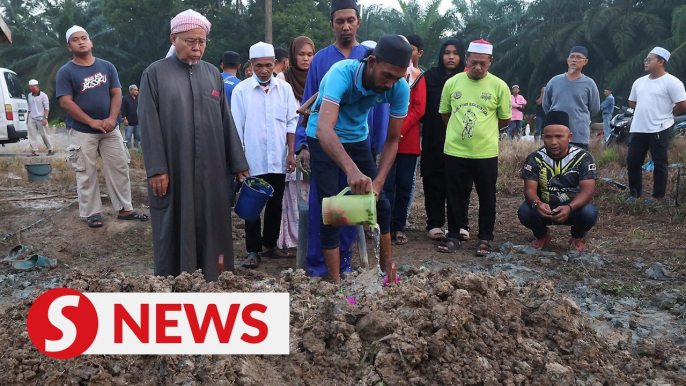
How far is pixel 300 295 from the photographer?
3.00 m

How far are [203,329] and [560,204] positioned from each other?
335 centimetres

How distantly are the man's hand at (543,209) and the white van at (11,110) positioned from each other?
10732 millimetres

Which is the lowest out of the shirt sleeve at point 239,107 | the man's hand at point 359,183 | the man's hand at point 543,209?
the man's hand at point 543,209

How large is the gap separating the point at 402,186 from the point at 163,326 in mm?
3097

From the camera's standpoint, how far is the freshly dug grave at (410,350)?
7.80 ft

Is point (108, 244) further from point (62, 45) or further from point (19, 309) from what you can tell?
point (62, 45)

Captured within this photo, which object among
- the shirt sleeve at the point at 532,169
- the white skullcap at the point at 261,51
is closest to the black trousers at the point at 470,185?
the shirt sleeve at the point at 532,169

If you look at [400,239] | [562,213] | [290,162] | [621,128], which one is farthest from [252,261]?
[621,128]

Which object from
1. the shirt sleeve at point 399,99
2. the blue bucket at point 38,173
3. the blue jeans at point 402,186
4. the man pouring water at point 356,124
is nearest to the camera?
the man pouring water at point 356,124

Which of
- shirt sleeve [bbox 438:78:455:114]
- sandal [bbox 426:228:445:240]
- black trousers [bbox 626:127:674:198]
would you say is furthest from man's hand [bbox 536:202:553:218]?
black trousers [bbox 626:127:674:198]

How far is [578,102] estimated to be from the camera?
5.90 m

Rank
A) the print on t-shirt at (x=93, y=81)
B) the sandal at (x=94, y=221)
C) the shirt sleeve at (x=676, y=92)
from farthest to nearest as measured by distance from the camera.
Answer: the shirt sleeve at (x=676, y=92), the sandal at (x=94, y=221), the print on t-shirt at (x=93, y=81)

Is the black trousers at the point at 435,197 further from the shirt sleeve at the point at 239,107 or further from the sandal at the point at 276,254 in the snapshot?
the shirt sleeve at the point at 239,107

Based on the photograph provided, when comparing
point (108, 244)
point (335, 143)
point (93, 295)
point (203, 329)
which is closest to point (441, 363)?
point (203, 329)
